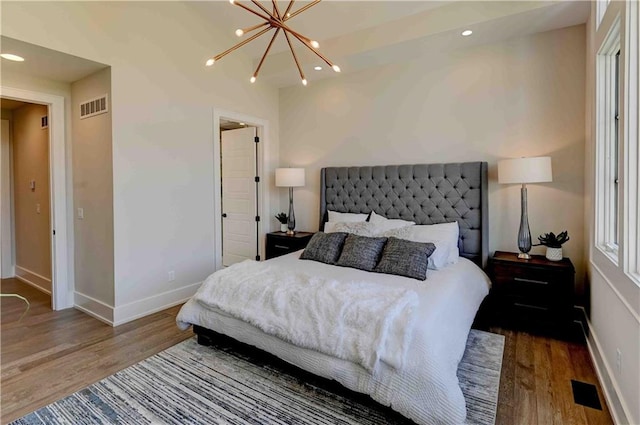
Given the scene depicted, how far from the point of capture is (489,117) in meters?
3.65

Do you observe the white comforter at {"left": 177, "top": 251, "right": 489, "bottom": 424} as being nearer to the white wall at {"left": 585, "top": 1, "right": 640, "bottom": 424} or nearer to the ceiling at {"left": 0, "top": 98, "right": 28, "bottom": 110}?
the white wall at {"left": 585, "top": 1, "right": 640, "bottom": 424}

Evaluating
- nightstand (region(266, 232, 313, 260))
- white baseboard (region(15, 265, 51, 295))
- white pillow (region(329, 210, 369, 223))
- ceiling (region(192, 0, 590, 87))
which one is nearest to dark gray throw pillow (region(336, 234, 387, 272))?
white pillow (region(329, 210, 369, 223))

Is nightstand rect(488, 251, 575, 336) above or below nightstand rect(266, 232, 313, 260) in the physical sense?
below

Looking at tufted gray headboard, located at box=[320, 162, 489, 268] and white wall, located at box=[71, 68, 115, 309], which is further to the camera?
tufted gray headboard, located at box=[320, 162, 489, 268]

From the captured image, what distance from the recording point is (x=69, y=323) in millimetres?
3455

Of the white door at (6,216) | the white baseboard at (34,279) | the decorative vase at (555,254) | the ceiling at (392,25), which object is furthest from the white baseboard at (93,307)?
the decorative vase at (555,254)

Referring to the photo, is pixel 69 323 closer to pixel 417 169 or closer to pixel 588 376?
pixel 417 169

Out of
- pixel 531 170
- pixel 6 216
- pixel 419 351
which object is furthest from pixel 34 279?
pixel 531 170

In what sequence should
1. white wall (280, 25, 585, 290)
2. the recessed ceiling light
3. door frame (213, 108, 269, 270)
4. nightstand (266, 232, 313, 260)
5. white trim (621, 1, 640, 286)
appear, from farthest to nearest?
1. nightstand (266, 232, 313, 260)
2. door frame (213, 108, 269, 270)
3. white wall (280, 25, 585, 290)
4. the recessed ceiling light
5. white trim (621, 1, 640, 286)

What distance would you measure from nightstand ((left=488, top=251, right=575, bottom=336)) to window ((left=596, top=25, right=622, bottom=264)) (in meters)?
0.52

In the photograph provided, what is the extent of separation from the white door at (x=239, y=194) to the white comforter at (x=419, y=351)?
8.19ft

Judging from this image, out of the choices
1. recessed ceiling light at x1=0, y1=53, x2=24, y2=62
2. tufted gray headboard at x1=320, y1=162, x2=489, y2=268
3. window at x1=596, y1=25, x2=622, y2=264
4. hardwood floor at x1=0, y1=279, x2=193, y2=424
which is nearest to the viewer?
hardwood floor at x1=0, y1=279, x2=193, y2=424

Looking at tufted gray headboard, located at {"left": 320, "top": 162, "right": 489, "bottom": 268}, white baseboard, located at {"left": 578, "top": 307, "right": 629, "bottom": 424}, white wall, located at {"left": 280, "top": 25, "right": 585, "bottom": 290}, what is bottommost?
white baseboard, located at {"left": 578, "top": 307, "right": 629, "bottom": 424}

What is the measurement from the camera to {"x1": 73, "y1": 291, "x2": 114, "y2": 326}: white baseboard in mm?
3451
